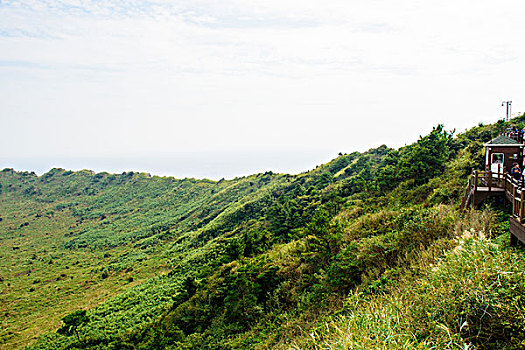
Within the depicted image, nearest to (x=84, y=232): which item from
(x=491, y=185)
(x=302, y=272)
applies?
(x=302, y=272)

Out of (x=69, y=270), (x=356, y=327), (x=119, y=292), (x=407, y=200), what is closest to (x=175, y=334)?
(x=356, y=327)

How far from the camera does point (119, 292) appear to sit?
26234mm

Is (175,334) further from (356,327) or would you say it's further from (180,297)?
(356,327)

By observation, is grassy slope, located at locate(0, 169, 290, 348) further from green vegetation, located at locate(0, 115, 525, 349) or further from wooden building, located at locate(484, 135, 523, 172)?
wooden building, located at locate(484, 135, 523, 172)

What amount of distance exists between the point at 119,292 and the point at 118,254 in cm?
1516

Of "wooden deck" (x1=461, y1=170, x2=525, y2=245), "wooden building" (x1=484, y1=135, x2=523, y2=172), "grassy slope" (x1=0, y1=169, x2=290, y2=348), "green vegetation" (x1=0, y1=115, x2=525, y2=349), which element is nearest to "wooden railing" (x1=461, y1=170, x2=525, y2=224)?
"wooden deck" (x1=461, y1=170, x2=525, y2=245)

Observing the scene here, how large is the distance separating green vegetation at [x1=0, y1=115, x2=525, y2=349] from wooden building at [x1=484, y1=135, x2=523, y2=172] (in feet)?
6.84

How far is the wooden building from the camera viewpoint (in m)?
11.4

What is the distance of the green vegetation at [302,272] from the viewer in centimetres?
450

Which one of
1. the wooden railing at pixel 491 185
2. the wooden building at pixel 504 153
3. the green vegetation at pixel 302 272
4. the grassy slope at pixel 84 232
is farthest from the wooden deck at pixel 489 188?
the grassy slope at pixel 84 232

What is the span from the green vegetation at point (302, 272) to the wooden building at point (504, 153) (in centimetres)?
209

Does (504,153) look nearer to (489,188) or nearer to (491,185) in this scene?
(491,185)

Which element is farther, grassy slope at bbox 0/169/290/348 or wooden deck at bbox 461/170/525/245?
grassy slope at bbox 0/169/290/348

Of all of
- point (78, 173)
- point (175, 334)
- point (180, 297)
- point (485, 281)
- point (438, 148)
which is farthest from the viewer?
point (78, 173)
